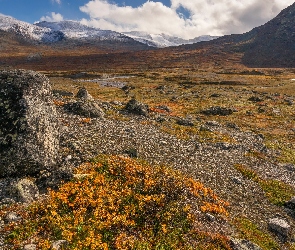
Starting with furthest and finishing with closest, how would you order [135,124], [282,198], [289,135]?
[289,135] → [135,124] → [282,198]

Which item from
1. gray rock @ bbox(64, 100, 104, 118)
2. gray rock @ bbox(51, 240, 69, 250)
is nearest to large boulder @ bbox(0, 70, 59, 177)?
gray rock @ bbox(51, 240, 69, 250)

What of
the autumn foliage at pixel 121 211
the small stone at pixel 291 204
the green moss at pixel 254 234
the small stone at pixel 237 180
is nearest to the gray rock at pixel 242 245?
the autumn foliage at pixel 121 211

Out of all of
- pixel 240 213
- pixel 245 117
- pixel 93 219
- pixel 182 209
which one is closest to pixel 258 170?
pixel 240 213

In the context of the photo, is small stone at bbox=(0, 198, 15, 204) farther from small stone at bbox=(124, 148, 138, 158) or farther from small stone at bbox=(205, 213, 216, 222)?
small stone at bbox=(205, 213, 216, 222)

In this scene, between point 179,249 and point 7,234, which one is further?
point 179,249

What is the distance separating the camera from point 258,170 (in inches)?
1259

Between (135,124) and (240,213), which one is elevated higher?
(135,124)

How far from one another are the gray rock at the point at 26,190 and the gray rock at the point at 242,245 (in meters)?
13.0

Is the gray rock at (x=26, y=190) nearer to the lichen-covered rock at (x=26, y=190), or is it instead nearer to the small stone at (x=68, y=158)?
the lichen-covered rock at (x=26, y=190)

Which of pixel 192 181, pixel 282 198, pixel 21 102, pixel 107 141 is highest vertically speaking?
pixel 21 102

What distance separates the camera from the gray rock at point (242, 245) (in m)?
18.9

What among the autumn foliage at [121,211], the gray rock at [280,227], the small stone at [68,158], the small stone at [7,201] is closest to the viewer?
the autumn foliage at [121,211]

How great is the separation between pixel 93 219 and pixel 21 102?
10.1 m

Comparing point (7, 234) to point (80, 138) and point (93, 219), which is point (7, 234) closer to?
point (93, 219)
